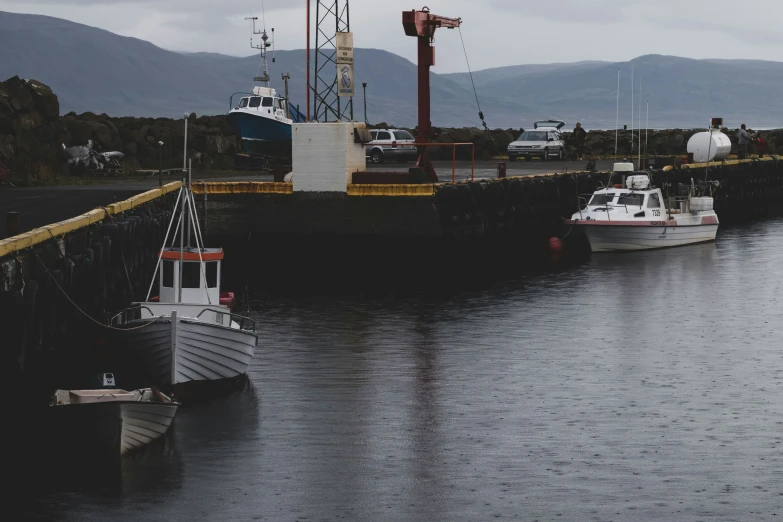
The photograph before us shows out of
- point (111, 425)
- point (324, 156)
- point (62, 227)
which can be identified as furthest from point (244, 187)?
point (111, 425)

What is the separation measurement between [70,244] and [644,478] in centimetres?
1324

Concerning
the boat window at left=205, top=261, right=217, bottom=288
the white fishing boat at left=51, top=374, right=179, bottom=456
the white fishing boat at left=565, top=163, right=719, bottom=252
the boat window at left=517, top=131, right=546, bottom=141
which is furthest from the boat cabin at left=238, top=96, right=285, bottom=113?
the white fishing boat at left=51, top=374, right=179, bottom=456

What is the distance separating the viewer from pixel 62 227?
25.1 metres

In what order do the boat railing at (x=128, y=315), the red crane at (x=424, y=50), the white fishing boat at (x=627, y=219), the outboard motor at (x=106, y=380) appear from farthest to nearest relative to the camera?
the white fishing boat at (x=627, y=219) → the red crane at (x=424, y=50) → the boat railing at (x=128, y=315) → the outboard motor at (x=106, y=380)

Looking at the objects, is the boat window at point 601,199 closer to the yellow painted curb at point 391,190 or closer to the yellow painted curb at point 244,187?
the yellow painted curb at point 391,190

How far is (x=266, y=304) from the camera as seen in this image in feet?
114

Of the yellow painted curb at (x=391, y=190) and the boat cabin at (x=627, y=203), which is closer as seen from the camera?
the yellow painted curb at (x=391, y=190)

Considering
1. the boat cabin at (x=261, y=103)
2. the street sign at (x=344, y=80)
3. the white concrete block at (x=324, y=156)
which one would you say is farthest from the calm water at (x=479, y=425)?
the boat cabin at (x=261, y=103)

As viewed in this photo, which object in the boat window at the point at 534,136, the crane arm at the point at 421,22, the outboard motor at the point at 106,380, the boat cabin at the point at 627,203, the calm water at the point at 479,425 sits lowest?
the calm water at the point at 479,425

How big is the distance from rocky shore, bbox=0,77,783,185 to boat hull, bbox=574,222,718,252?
273 inches

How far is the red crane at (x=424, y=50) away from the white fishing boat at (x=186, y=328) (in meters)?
21.6

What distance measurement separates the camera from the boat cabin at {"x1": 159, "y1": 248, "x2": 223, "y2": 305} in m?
23.1

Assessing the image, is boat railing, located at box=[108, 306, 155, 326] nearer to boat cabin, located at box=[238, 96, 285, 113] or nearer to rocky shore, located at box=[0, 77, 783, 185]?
rocky shore, located at box=[0, 77, 783, 185]

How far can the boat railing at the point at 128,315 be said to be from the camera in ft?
73.3
